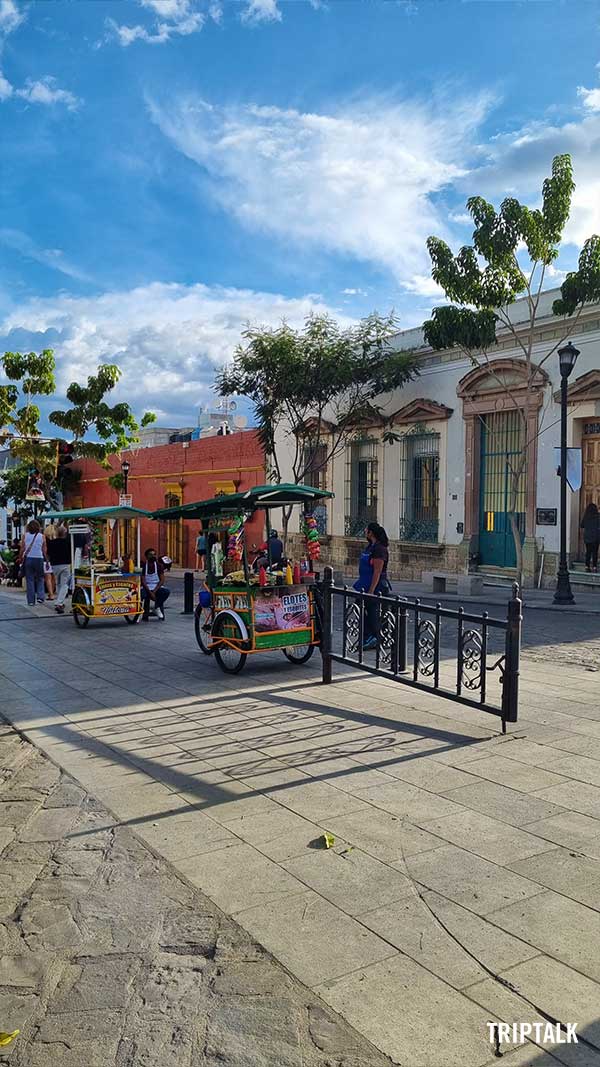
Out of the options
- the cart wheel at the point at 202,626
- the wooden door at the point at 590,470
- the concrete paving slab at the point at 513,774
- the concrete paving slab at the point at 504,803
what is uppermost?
the wooden door at the point at 590,470

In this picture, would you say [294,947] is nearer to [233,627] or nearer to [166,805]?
[166,805]

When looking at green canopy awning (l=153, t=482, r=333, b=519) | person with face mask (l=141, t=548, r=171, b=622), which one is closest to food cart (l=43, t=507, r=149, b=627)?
person with face mask (l=141, t=548, r=171, b=622)

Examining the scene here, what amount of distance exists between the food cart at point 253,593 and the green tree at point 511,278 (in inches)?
329

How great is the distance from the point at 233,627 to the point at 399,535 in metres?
15.3

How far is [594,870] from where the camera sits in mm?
4254

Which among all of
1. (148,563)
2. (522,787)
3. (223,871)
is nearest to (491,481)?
(148,563)

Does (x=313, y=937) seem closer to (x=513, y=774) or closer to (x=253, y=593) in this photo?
(x=513, y=774)

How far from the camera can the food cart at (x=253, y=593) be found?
30.7 feet

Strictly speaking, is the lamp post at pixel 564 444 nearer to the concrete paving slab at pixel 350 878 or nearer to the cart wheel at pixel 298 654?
the cart wheel at pixel 298 654

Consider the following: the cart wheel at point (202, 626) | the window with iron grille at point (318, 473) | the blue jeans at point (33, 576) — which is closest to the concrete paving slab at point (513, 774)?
the cart wheel at point (202, 626)

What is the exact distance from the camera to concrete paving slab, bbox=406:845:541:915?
13.1 feet

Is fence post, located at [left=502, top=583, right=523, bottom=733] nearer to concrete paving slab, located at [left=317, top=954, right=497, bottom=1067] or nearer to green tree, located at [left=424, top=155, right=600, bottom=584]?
concrete paving slab, located at [left=317, top=954, right=497, bottom=1067]

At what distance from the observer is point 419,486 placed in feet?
77.9

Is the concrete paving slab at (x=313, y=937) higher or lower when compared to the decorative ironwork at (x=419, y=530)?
lower
